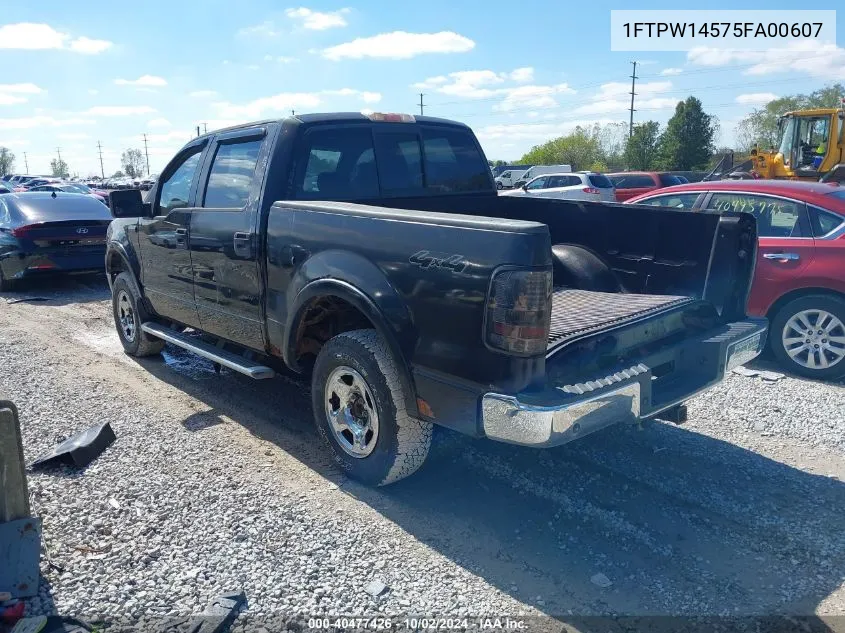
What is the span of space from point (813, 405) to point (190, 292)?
4.95 metres

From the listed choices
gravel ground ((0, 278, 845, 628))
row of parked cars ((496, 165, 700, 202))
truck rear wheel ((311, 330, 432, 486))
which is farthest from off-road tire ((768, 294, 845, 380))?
row of parked cars ((496, 165, 700, 202))

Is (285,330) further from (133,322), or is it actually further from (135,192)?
(133,322)

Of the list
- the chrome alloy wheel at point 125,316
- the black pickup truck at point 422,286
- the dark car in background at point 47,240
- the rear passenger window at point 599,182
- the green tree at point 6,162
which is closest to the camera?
the black pickup truck at point 422,286

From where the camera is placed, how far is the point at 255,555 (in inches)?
135

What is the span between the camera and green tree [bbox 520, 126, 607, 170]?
70.1m

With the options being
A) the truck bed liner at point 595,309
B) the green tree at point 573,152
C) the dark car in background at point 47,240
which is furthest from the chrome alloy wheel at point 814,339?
the green tree at point 573,152

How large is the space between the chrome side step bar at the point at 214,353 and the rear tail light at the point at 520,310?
2194mm

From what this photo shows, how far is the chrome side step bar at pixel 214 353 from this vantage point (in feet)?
15.8

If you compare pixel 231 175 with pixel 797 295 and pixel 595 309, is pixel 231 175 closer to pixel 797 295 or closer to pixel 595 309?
pixel 595 309

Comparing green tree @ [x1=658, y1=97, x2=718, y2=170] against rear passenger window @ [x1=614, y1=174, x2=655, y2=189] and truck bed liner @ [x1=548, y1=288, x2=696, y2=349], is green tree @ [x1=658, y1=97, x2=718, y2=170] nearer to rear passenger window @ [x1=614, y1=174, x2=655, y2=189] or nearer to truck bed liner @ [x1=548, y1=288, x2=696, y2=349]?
rear passenger window @ [x1=614, y1=174, x2=655, y2=189]

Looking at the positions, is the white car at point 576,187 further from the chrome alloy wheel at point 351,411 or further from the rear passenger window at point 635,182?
the chrome alloy wheel at point 351,411

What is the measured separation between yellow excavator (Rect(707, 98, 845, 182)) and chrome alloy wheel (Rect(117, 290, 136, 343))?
46.9ft

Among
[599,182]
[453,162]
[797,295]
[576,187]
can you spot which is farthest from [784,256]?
[599,182]

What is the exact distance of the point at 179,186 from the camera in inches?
230
